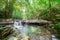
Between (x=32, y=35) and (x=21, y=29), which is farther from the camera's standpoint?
(x=21, y=29)

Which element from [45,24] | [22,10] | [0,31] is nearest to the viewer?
[0,31]

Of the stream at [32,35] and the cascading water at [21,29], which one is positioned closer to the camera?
the stream at [32,35]

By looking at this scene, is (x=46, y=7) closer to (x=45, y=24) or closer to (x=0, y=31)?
(x=45, y=24)

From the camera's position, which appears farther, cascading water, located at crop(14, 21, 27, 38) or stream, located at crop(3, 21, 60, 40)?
cascading water, located at crop(14, 21, 27, 38)

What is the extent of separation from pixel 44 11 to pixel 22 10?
7.00m

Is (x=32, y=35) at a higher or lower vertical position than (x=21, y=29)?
higher

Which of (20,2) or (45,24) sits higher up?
(20,2)

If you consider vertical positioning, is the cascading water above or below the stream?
below

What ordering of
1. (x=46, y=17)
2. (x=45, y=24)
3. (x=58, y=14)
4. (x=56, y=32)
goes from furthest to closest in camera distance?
(x=46, y=17), (x=58, y=14), (x=45, y=24), (x=56, y=32)

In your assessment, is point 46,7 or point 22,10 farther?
point 22,10

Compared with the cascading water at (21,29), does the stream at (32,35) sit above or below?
above

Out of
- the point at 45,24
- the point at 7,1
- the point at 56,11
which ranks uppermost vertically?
the point at 7,1

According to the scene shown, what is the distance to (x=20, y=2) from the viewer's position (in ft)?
69.3

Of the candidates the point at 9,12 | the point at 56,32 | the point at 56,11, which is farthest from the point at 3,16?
the point at 56,32
